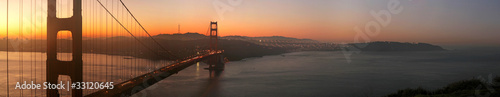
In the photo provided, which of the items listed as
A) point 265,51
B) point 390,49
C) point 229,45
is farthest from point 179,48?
point 390,49

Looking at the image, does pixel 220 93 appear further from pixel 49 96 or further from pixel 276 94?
pixel 49 96

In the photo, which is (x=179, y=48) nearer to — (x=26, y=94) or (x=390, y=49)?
(x=26, y=94)

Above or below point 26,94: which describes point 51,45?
above

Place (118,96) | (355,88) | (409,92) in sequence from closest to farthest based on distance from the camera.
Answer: (118,96) < (409,92) < (355,88)

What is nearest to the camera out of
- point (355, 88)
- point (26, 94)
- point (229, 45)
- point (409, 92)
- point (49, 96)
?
point (49, 96)

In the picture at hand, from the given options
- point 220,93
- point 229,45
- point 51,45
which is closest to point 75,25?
point 51,45

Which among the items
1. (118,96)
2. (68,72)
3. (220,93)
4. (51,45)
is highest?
(51,45)

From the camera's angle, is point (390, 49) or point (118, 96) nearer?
point (118, 96)

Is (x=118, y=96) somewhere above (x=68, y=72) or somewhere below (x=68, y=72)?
below

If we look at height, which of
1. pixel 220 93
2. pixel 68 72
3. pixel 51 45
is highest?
pixel 51 45
